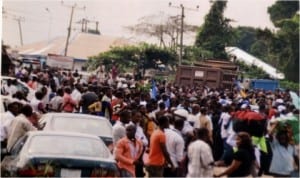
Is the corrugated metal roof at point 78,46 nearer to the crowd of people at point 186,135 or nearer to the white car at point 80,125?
the crowd of people at point 186,135

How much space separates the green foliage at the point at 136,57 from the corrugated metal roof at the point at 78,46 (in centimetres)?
1497

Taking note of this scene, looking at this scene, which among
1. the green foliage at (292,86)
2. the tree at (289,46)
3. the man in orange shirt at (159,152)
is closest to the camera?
the man in orange shirt at (159,152)

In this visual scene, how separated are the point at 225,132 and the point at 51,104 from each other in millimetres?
3856

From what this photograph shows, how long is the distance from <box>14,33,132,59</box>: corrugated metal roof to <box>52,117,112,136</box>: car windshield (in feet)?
161

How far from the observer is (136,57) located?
4269 cm

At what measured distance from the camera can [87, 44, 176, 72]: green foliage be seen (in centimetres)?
4119

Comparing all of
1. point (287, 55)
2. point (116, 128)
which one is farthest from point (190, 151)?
point (287, 55)

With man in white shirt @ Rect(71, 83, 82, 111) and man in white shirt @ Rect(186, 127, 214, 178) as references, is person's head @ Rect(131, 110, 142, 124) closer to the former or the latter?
man in white shirt @ Rect(186, 127, 214, 178)

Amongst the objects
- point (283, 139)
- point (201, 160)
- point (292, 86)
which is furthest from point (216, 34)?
point (201, 160)

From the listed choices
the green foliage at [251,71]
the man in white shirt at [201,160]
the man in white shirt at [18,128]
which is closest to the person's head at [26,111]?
the man in white shirt at [18,128]

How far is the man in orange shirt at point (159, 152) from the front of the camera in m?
8.79

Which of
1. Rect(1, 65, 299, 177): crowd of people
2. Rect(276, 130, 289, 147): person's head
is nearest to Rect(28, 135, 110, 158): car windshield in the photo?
Rect(1, 65, 299, 177): crowd of people

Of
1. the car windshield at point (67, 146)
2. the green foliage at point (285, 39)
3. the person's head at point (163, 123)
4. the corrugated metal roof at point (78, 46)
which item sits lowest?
the corrugated metal roof at point (78, 46)

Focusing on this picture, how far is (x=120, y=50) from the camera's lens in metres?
45.2
